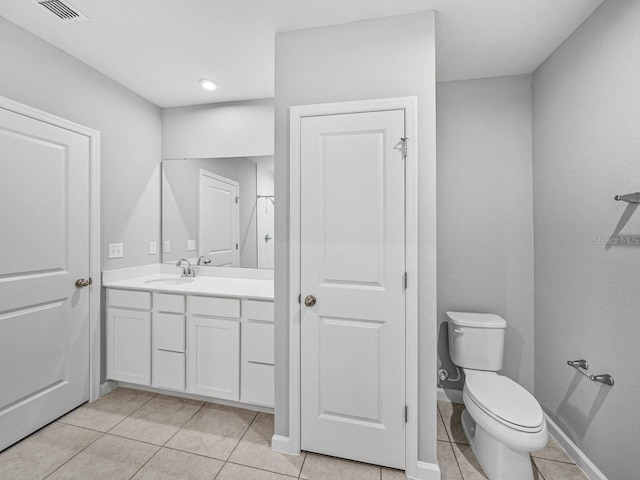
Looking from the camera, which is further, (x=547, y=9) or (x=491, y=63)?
(x=491, y=63)

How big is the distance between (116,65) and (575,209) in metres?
3.24

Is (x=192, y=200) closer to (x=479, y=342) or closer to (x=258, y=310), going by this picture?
(x=258, y=310)

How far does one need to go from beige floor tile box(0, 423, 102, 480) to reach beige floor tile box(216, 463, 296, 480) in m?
0.91

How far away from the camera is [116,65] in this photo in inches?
87.1

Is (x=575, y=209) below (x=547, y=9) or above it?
below

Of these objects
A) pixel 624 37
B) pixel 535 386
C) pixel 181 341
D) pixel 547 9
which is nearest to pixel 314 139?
pixel 547 9

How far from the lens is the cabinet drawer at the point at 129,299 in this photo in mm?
2258

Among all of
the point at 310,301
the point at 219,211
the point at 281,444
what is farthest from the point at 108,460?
the point at 219,211

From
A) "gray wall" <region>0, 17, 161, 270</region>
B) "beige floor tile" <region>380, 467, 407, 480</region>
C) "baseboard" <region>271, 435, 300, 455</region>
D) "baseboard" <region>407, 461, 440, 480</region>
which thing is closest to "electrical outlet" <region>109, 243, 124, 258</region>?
"gray wall" <region>0, 17, 161, 270</region>

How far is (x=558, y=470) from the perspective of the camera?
165 centimetres

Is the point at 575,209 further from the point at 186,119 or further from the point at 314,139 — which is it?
the point at 186,119

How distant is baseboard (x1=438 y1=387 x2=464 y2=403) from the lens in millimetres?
2334

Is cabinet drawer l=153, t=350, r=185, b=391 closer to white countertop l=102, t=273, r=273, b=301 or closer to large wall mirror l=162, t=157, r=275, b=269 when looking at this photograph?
white countertop l=102, t=273, r=273, b=301

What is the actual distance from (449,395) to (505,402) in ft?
2.80
